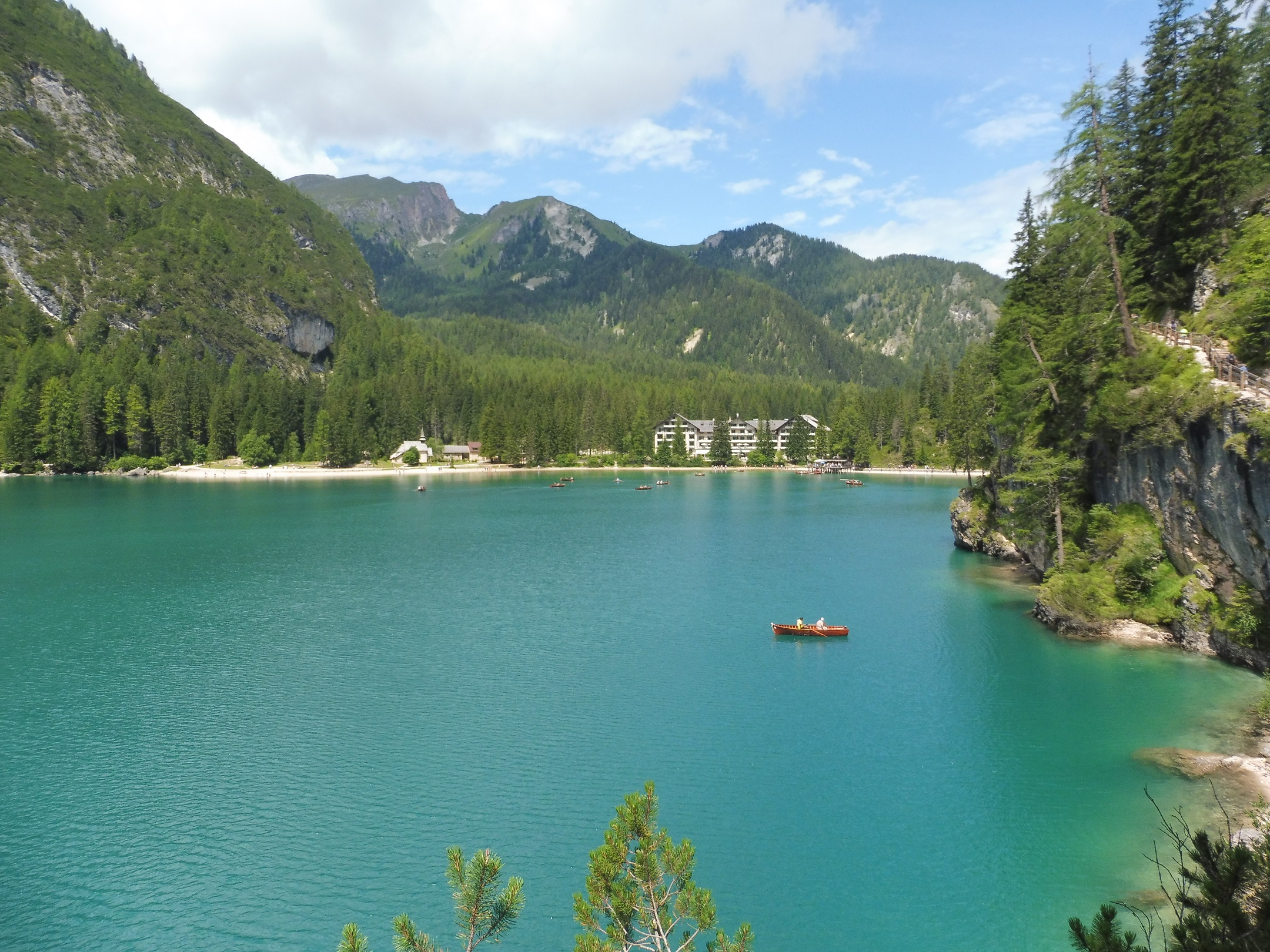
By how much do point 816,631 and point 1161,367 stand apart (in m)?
21.9

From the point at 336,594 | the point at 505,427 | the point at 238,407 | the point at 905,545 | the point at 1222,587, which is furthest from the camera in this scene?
the point at 505,427

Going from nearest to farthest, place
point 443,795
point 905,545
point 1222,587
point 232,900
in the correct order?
point 232,900 → point 443,795 → point 1222,587 → point 905,545

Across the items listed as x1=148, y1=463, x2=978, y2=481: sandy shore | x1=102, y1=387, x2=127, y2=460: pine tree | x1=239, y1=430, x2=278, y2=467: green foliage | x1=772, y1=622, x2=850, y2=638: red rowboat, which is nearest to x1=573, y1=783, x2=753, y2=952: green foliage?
x1=772, y1=622, x2=850, y2=638: red rowboat

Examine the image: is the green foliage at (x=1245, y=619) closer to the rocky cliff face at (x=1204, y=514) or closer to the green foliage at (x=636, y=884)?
the rocky cliff face at (x=1204, y=514)

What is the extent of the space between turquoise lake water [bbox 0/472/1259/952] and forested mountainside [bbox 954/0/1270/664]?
4.17m

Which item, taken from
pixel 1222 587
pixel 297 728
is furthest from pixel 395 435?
pixel 1222 587

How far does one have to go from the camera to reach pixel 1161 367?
3594 cm

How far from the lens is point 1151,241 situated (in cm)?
4356

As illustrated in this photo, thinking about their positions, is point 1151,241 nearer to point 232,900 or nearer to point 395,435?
point 232,900

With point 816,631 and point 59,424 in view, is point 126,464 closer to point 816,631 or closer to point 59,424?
point 59,424

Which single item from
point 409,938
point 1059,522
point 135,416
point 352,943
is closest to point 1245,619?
point 1059,522

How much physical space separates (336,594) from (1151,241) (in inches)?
2293

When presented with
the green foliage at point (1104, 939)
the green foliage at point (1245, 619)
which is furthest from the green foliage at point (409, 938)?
the green foliage at point (1245, 619)

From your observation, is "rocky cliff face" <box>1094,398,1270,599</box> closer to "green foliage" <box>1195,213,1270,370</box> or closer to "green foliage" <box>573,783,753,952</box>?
"green foliage" <box>1195,213,1270,370</box>
